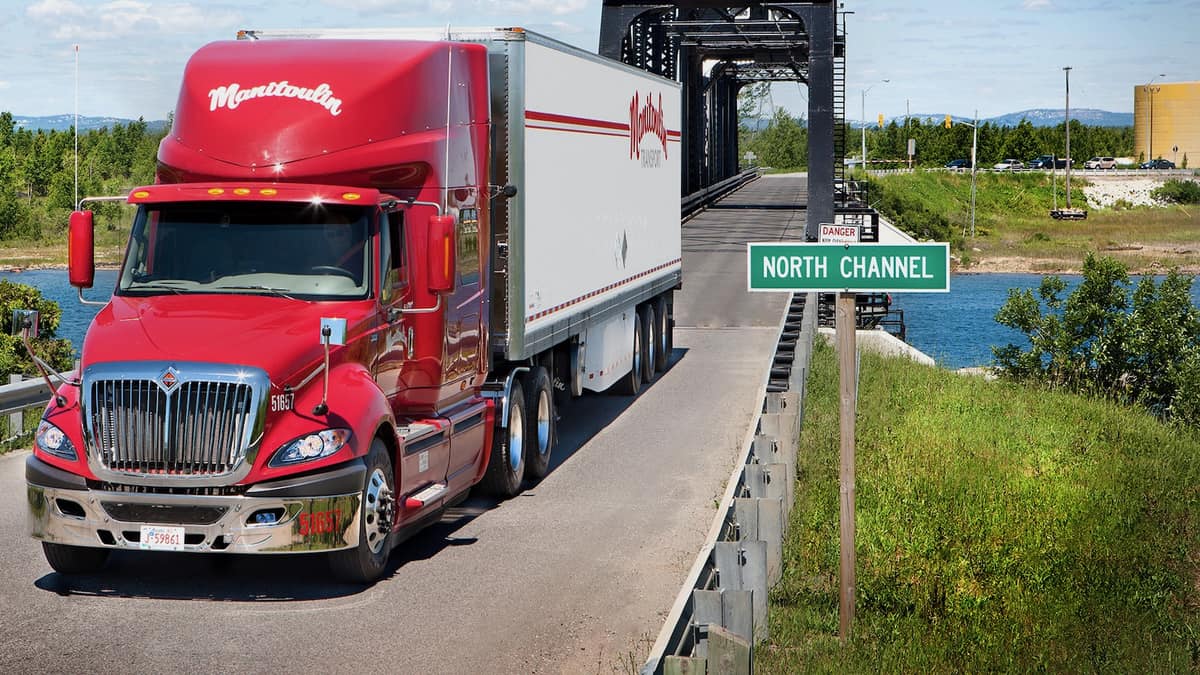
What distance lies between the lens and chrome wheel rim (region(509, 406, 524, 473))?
13.9 metres

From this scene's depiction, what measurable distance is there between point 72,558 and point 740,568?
489cm

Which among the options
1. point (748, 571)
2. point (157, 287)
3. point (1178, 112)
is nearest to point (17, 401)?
point (157, 287)

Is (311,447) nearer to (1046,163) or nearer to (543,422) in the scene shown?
(543,422)

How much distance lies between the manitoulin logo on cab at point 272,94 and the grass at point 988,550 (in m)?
4.73

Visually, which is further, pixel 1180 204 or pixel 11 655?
pixel 1180 204

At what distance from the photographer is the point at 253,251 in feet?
36.1

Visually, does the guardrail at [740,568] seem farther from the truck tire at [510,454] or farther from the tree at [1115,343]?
the tree at [1115,343]

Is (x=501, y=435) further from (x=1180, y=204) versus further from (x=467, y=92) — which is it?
(x=1180, y=204)

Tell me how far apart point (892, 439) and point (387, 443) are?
793cm

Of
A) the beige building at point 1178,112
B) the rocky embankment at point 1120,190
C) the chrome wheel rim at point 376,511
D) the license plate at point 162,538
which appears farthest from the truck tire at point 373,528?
the beige building at point 1178,112

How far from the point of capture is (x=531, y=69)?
13875 millimetres

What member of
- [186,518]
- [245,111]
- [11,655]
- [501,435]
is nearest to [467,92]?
[245,111]

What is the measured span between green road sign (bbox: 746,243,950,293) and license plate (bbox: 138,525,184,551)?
4034mm

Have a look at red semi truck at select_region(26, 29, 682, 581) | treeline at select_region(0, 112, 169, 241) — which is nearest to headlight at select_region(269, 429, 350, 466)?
red semi truck at select_region(26, 29, 682, 581)
